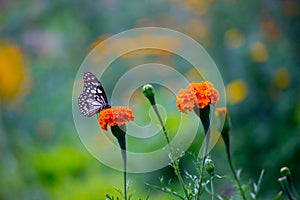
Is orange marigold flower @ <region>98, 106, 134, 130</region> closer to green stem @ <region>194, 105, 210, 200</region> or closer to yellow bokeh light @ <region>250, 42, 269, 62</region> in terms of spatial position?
green stem @ <region>194, 105, 210, 200</region>

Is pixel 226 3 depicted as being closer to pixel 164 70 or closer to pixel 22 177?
pixel 164 70

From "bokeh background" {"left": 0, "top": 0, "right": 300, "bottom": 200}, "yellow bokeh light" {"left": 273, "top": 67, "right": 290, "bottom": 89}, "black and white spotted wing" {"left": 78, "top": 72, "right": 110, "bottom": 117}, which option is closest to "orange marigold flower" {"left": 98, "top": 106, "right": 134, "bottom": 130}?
"black and white spotted wing" {"left": 78, "top": 72, "right": 110, "bottom": 117}

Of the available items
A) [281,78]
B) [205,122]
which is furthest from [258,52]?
[205,122]

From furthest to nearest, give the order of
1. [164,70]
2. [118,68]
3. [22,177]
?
[118,68], [164,70], [22,177]

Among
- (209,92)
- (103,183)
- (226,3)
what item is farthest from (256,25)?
(209,92)

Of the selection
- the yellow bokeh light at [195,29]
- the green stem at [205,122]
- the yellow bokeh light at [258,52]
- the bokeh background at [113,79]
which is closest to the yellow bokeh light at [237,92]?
the bokeh background at [113,79]

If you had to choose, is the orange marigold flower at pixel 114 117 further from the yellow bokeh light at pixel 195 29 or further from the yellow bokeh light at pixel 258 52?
the yellow bokeh light at pixel 195 29
